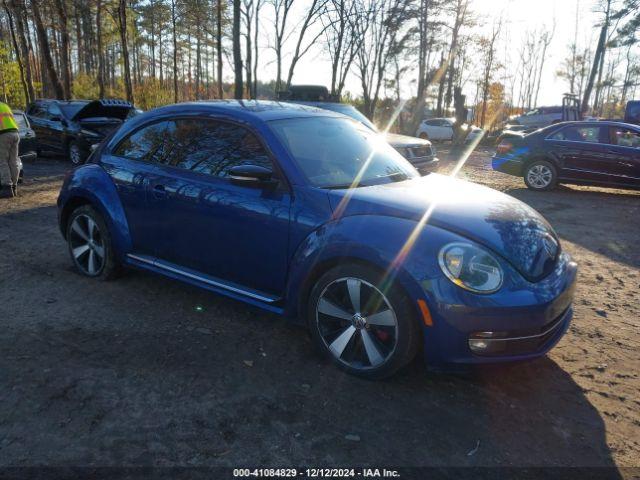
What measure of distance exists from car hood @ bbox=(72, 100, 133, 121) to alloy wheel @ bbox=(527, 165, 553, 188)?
9.78 m

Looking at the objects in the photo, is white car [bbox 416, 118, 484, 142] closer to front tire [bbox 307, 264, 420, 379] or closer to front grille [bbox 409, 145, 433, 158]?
front grille [bbox 409, 145, 433, 158]

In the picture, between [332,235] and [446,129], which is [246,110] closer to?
[332,235]

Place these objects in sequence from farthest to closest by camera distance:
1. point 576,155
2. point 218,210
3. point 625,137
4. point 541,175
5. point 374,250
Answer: point 541,175 < point 576,155 < point 625,137 < point 218,210 < point 374,250

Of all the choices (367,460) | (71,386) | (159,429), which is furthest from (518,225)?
(71,386)

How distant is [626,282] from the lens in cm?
516

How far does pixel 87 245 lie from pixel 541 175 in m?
9.74

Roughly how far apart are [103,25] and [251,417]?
124 feet

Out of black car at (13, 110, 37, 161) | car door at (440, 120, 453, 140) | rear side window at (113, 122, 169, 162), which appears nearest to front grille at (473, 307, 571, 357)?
rear side window at (113, 122, 169, 162)

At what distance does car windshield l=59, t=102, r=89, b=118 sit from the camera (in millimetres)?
13000

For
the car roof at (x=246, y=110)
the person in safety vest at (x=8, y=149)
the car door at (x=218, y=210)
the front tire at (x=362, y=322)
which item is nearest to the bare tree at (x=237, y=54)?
the person in safety vest at (x=8, y=149)

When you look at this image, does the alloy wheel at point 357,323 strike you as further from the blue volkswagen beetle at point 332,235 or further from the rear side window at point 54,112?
the rear side window at point 54,112

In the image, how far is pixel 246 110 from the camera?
150 inches

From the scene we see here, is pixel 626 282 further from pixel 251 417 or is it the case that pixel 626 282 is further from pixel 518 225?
pixel 251 417

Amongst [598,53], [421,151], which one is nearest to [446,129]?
[598,53]
